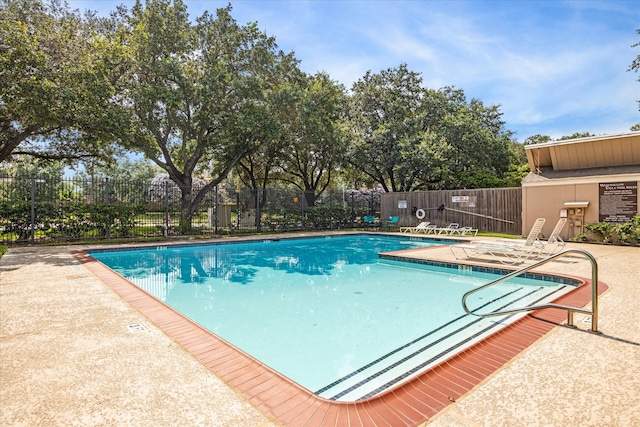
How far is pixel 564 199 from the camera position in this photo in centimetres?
1221

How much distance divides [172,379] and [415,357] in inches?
95.2

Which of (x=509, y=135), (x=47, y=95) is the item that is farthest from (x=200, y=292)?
(x=509, y=135)

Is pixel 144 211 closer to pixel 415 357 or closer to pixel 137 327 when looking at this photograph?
pixel 137 327

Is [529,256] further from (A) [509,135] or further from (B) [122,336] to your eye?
(A) [509,135]

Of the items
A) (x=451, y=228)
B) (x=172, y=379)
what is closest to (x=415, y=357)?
(x=172, y=379)

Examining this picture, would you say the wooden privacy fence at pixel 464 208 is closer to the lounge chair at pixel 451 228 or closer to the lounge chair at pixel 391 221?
the lounge chair at pixel 391 221

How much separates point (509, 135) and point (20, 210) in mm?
30345

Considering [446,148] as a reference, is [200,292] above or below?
below

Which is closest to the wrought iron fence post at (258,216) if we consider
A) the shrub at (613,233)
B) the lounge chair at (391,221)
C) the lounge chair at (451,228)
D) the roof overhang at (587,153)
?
the lounge chair at (391,221)

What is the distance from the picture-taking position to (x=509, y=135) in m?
27.1

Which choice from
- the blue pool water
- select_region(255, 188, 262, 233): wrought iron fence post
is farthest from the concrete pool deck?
select_region(255, 188, 262, 233): wrought iron fence post

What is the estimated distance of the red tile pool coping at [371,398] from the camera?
208 centimetres

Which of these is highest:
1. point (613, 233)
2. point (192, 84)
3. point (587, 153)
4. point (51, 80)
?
point (192, 84)

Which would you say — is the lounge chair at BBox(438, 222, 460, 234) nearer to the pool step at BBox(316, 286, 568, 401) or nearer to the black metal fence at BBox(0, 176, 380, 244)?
the black metal fence at BBox(0, 176, 380, 244)
